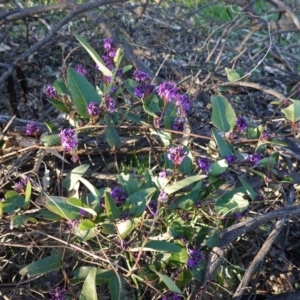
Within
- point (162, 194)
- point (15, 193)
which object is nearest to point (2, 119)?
point (15, 193)

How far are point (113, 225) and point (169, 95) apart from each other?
47 centimetres

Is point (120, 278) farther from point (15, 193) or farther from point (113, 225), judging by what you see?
point (15, 193)

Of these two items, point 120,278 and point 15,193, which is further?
point 15,193

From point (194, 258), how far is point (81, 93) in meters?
0.60

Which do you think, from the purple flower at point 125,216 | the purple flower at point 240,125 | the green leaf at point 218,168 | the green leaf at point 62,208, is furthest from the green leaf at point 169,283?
the purple flower at point 240,125

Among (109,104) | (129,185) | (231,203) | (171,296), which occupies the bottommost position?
(171,296)

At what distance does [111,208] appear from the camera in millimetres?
1534

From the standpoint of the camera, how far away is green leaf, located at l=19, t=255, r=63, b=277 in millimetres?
1601

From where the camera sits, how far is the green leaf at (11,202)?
1720 millimetres

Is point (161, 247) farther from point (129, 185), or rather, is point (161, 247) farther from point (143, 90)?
point (143, 90)

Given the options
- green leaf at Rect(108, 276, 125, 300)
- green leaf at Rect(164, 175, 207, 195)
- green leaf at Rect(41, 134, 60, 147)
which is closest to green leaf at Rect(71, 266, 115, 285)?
green leaf at Rect(108, 276, 125, 300)

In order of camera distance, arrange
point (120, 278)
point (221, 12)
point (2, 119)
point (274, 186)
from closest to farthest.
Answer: point (120, 278) → point (274, 186) → point (2, 119) → point (221, 12)

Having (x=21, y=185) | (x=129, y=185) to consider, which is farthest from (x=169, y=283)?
(x=21, y=185)

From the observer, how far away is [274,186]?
199 centimetres
